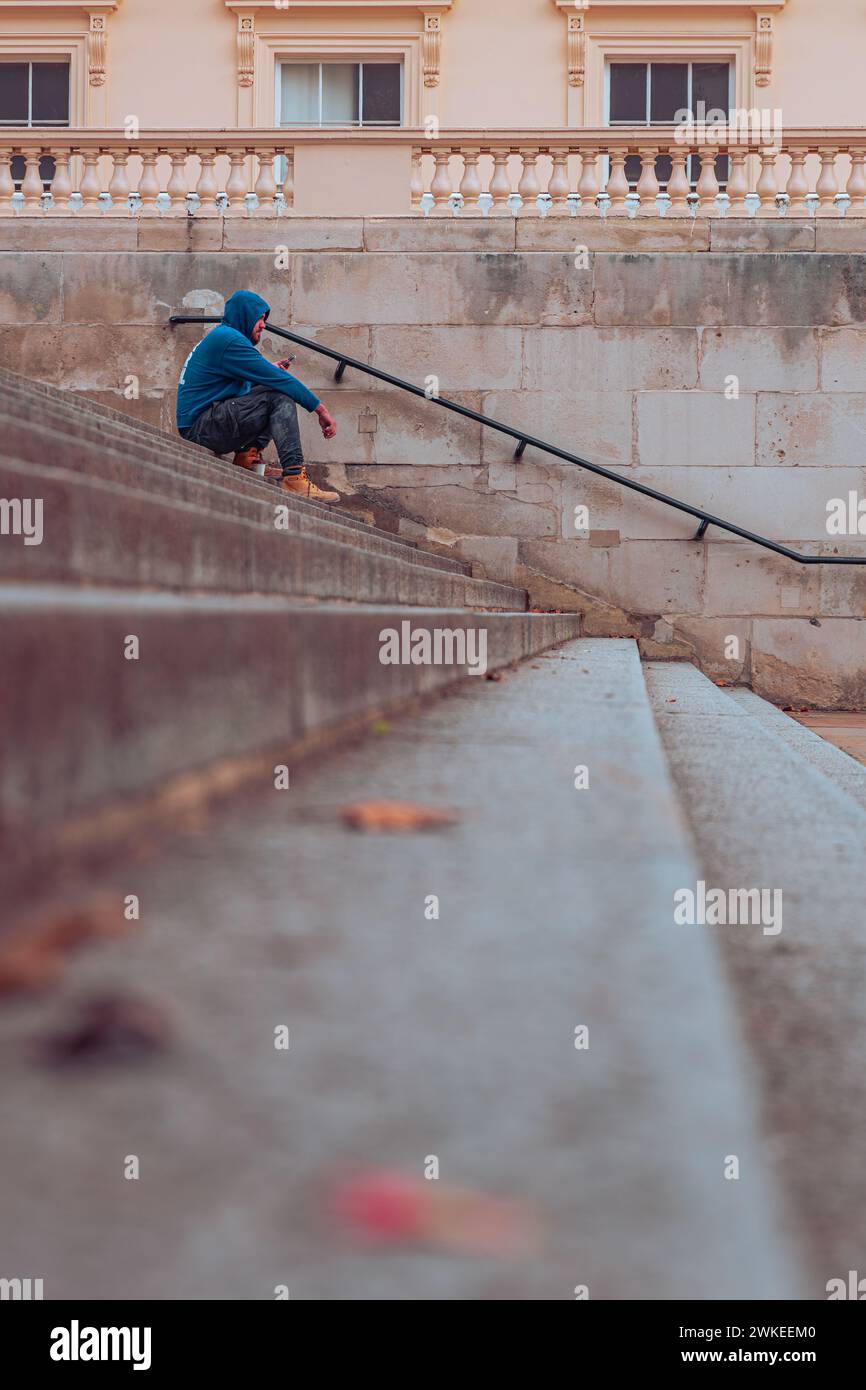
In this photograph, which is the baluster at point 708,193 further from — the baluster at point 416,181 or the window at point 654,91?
the window at point 654,91

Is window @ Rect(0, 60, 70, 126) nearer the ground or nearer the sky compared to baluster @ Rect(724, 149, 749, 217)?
nearer the sky

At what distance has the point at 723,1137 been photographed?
0.74 meters

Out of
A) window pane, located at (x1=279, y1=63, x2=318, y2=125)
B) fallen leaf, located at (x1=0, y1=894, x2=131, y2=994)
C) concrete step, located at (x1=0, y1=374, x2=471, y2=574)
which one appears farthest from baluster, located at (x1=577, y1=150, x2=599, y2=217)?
fallen leaf, located at (x1=0, y1=894, x2=131, y2=994)

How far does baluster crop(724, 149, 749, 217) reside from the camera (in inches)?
363

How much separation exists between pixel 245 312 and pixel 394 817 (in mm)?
6827

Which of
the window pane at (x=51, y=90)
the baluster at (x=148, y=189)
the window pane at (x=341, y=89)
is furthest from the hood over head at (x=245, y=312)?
the window pane at (x=51, y=90)

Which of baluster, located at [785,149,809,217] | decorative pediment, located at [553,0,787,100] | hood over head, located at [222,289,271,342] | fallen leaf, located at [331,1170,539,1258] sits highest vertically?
decorative pediment, located at [553,0,787,100]

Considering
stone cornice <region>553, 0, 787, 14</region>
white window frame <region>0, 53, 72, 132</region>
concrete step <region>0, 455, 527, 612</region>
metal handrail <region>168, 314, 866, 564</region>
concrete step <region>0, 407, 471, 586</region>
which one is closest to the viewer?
concrete step <region>0, 455, 527, 612</region>

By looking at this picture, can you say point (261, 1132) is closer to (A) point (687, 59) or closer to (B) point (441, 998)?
(B) point (441, 998)

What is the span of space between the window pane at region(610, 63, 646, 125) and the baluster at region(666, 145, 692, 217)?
25.1 feet

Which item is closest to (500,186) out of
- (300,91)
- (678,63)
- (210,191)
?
(210,191)

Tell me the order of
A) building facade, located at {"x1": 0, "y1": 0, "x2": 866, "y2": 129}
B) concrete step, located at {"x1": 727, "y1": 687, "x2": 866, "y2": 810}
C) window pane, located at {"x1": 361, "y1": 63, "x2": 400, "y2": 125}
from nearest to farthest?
concrete step, located at {"x1": 727, "y1": 687, "x2": 866, "y2": 810} < building facade, located at {"x1": 0, "y1": 0, "x2": 866, "y2": 129} < window pane, located at {"x1": 361, "y1": 63, "x2": 400, "y2": 125}

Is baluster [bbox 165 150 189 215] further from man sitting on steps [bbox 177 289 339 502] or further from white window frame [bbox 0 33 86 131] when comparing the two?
white window frame [bbox 0 33 86 131]
